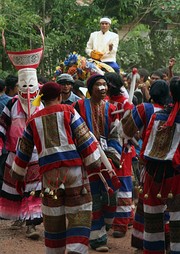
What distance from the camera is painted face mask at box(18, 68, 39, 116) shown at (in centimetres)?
932

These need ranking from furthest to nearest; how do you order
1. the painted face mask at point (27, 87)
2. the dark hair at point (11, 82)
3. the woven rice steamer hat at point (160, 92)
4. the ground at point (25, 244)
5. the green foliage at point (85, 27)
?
1. the green foliage at point (85, 27)
2. the dark hair at point (11, 82)
3. the painted face mask at point (27, 87)
4. the ground at point (25, 244)
5. the woven rice steamer hat at point (160, 92)

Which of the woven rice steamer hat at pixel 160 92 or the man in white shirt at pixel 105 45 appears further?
the man in white shirt at pixel 105 45

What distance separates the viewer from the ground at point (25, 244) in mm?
8896

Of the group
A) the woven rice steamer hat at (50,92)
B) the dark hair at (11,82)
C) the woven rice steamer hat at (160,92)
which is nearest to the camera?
the woven rice steamer hat at (50,92)

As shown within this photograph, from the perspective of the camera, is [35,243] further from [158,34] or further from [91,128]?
[158,34]

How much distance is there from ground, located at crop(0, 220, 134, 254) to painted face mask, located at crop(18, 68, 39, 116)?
1530 millimetres

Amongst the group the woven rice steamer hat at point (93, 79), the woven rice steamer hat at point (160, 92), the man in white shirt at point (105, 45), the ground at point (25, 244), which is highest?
the woven rice steamer hat at point (160, 92)

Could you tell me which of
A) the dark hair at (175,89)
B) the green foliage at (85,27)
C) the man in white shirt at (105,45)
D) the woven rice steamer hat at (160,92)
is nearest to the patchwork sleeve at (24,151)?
the woven rice steamer hat at (160,92)

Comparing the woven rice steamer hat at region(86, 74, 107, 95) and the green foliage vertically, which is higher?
the woven rice steamer hat at region(86, 74, 107, 95)

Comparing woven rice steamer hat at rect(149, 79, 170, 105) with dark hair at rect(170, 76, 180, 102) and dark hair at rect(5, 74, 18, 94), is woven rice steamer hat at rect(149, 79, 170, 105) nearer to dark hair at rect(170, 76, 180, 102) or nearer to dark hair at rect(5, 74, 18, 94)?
dark hair at rect(170, 76, 180, 102)

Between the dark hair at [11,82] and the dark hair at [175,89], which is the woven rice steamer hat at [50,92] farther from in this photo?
the dark hair at [11,82]

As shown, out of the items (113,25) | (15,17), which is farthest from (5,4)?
(113,25)

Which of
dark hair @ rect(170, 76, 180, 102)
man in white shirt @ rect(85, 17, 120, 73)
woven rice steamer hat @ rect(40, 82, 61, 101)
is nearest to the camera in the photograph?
dark hair @ rect(170, 76, 180, 102)

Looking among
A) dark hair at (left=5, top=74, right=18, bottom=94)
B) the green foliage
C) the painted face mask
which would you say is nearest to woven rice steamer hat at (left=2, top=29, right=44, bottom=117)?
the painted face mask
